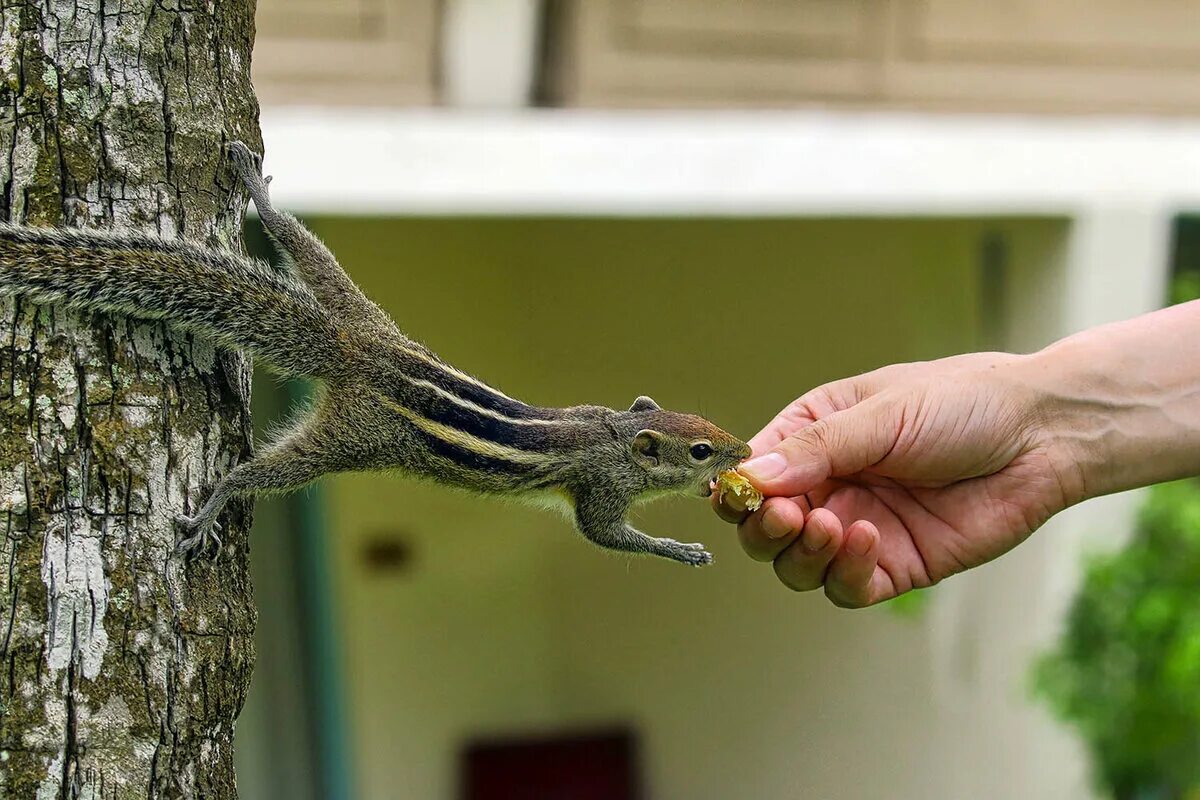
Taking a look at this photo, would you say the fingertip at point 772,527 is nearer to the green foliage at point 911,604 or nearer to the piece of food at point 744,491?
the piece of food at point 744,491

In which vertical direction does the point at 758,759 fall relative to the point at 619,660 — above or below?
below

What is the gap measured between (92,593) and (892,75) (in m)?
4.13

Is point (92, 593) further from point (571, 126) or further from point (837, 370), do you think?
point (837, 370)

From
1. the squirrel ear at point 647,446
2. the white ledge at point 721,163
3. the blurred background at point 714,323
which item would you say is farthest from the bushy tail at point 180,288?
the white ledge at point 721,163

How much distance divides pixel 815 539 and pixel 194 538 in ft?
3.21

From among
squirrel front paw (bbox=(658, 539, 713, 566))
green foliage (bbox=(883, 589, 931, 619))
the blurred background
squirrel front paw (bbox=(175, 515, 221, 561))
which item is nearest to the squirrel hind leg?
squirrel front paw (bbox=(175, 515, 221, 561))

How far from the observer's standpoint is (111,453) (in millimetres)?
1511

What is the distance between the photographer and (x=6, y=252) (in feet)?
4.97

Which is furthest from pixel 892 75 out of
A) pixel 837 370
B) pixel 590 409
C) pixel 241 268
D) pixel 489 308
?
pixel 241 268

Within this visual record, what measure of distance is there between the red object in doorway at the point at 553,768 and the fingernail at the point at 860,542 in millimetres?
4476

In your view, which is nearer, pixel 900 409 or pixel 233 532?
pixel 233 532

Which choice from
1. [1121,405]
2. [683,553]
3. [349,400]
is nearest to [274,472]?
[349,400]

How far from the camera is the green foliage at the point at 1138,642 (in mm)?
4391

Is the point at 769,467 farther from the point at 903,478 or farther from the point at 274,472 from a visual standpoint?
the point at 274,472
